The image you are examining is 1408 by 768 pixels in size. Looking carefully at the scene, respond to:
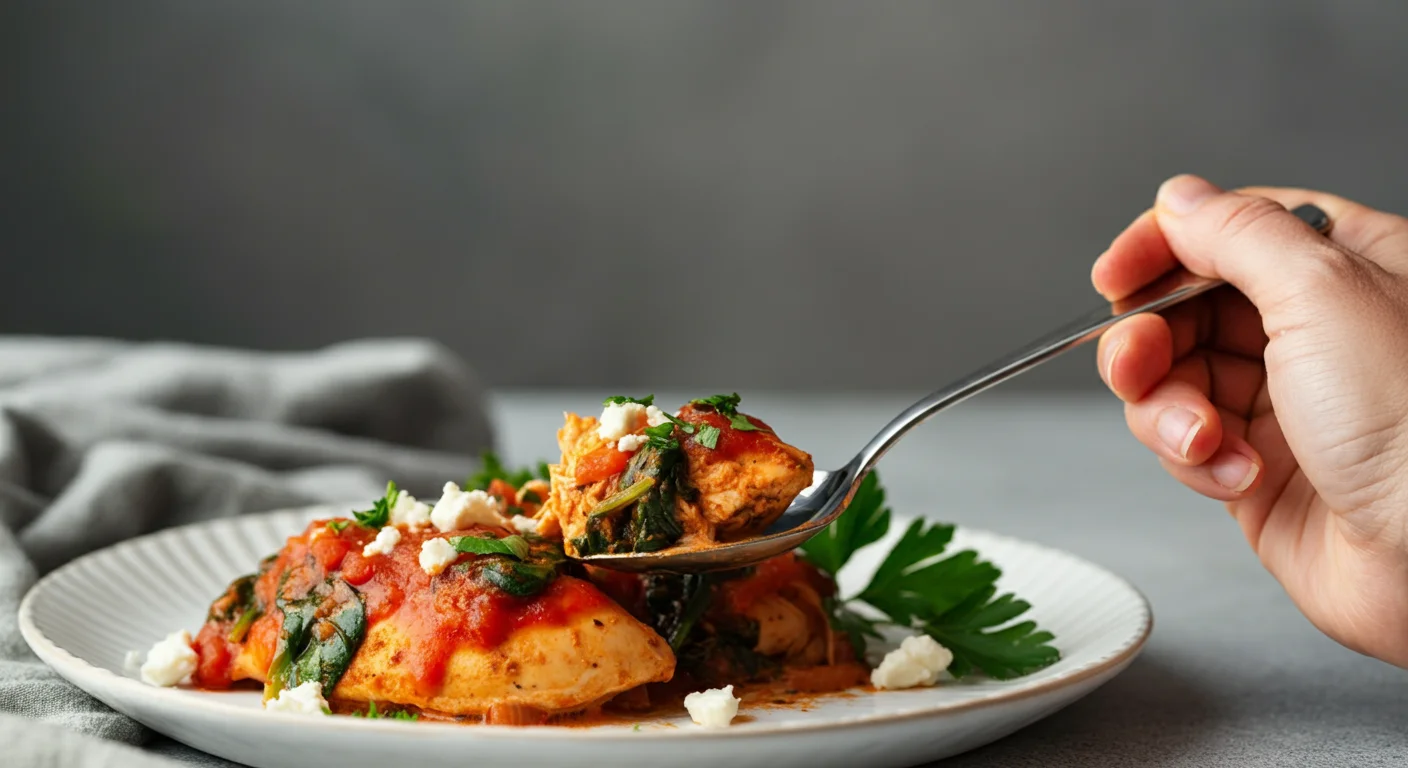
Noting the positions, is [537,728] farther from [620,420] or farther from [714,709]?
[620,420]

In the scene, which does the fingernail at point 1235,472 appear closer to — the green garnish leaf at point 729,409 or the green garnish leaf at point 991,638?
the green garnish leaf at point 991,638

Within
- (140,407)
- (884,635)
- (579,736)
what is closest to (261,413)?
(140,407)

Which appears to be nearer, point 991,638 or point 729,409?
point 729,409

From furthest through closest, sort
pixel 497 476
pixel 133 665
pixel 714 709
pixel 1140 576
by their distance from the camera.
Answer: pixel 1140 576 < pixel 497 476 < pixel 133 665 < pixel 714 709

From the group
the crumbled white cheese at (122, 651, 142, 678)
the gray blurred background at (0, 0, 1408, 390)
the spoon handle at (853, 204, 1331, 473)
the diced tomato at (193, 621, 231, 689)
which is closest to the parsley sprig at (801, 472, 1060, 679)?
the spoon handle at (853, 204, 1331, 473)

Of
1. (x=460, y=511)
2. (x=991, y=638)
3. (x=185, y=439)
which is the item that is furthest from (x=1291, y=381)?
(x=185, y=439)

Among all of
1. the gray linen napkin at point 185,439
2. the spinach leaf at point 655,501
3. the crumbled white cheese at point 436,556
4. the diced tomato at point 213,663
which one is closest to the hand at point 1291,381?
the spinach leaf at point 655,501

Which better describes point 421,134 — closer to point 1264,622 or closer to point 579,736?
point 1264,622
